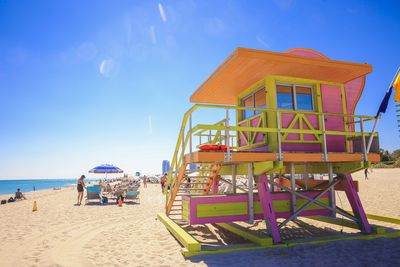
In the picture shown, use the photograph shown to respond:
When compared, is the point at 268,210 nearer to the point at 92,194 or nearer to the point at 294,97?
the point at 294,97

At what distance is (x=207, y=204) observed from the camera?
780 cm

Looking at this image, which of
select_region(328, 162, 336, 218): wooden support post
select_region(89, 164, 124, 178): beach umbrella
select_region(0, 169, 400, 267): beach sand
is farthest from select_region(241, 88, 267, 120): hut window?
select_region(89, 164, 124, 178): beach umbrella

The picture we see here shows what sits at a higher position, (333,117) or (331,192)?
(333,117)

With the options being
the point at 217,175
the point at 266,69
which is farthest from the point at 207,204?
the point at 266,69

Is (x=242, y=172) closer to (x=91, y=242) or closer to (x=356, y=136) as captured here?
(x=356, y=136)

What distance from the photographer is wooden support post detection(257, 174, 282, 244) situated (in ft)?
23.8

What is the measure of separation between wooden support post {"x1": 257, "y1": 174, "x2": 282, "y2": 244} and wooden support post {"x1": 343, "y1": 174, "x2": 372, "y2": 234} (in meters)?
3.07

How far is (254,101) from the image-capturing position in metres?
9.66

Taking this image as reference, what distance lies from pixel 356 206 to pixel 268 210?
10.7 ft

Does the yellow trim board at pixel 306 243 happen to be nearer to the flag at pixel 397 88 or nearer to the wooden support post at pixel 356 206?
the wooden support post at pixel 356 206

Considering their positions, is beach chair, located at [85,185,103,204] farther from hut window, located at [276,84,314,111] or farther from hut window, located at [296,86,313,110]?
hut window, located at [296,86,313,110]

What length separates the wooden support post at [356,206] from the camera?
8.30 metres

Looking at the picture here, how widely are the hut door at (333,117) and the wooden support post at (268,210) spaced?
2.95 meters

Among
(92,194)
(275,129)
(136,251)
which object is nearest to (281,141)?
(275,129)
